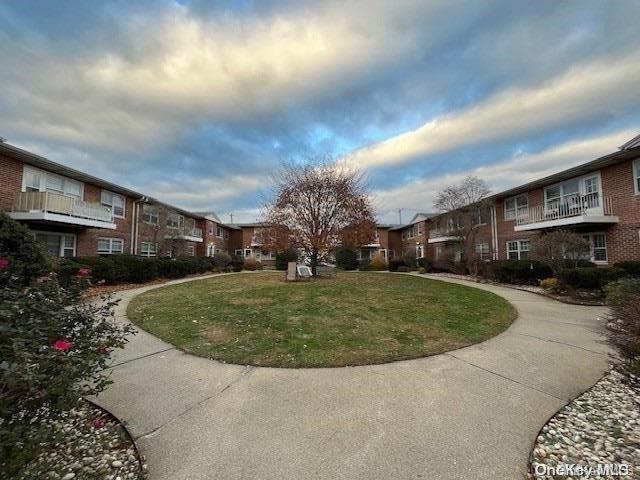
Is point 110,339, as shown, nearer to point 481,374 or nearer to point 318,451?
point 318,451

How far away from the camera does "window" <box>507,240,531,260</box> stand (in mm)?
19688

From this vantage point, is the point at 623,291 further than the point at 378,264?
No

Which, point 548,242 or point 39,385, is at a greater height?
point 548,242

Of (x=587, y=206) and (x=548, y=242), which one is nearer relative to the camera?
(x=548, y=242)

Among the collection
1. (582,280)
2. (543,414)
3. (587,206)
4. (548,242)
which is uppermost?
(587,206)

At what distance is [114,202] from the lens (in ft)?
64.1

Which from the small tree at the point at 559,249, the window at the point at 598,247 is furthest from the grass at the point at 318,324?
the window at the point at 598,247

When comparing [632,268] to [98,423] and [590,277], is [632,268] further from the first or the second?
[98,423]

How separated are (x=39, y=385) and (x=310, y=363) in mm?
3165

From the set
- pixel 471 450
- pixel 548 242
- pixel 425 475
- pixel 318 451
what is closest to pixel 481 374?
pixel 471 450

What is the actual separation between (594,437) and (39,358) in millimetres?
4626

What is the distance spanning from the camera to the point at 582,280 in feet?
36.1

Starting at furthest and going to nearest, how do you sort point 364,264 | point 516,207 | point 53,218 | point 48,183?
point 364,264
point 516,207
point 48,183
point 53,218

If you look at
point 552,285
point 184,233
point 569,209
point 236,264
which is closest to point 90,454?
point 552,285
